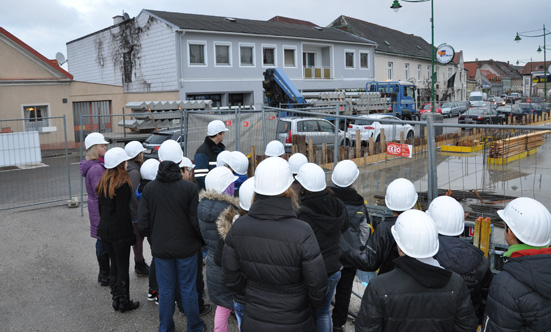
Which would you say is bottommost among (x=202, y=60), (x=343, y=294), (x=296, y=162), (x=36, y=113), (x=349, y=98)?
(x=343, y=294)

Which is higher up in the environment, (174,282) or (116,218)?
(116,218)

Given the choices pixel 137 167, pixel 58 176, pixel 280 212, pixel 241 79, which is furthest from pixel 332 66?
Result: pixel 280 212

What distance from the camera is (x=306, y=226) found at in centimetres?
277

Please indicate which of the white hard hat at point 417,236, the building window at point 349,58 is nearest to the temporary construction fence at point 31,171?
the white hard hat at point 417,236

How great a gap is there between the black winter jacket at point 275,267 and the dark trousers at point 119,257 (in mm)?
2174

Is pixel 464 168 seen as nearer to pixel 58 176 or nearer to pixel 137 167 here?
pixel 137 167

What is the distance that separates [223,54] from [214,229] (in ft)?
85.8

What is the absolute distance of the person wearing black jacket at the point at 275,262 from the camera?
8.89 ft

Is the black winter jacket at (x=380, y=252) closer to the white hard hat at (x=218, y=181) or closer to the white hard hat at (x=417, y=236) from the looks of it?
the white hard hat at (x=417, y=236)

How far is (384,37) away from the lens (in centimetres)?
4525

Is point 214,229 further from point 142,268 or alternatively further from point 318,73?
point 318,73

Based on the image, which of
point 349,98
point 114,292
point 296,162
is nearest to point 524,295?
point 296,162

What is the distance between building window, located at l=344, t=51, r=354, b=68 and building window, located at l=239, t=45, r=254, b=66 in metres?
9.64

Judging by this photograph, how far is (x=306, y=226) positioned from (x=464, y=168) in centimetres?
536
